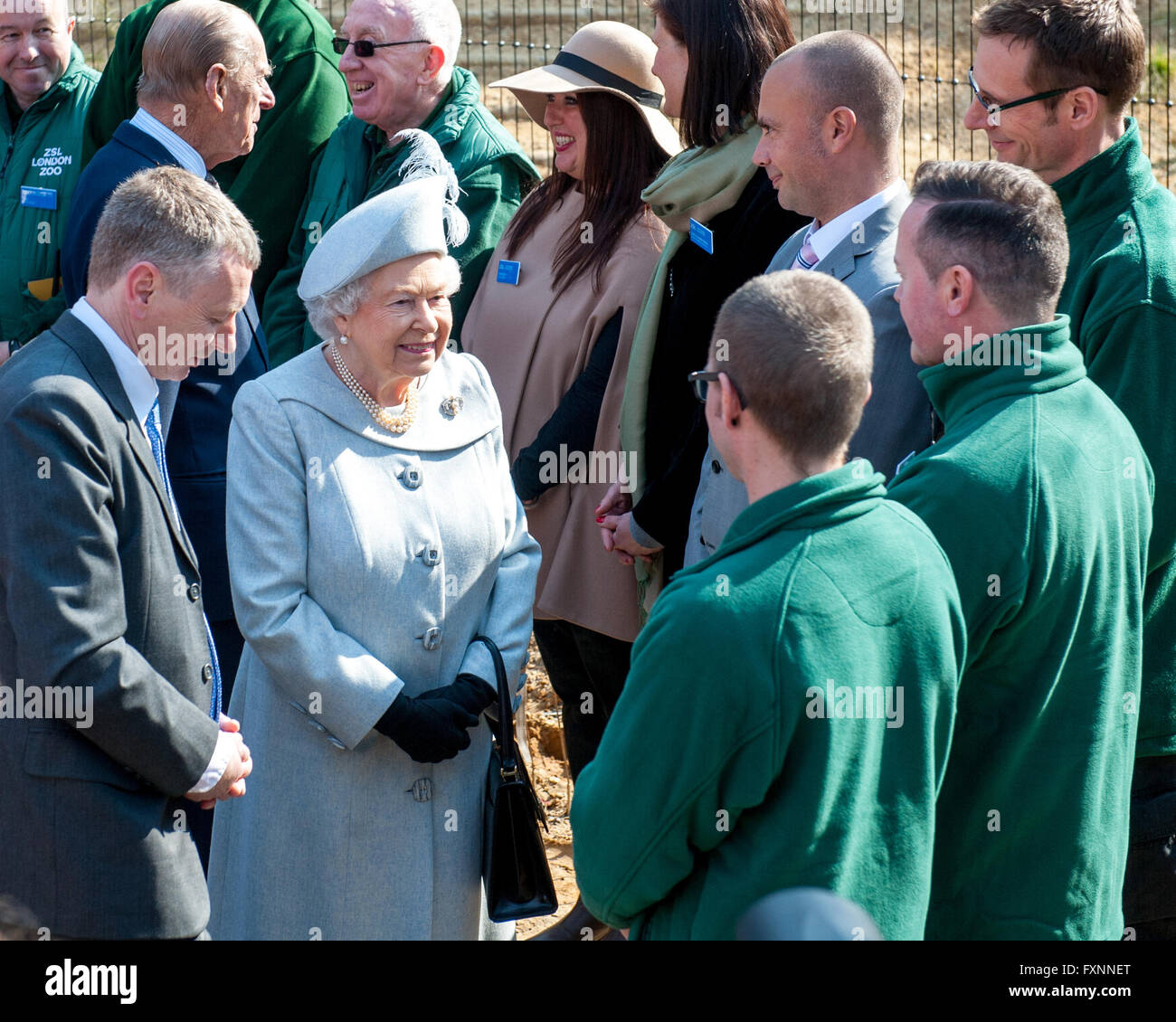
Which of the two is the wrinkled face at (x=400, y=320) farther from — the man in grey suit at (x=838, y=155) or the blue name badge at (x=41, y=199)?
the blue name badge at (x=41, y=199)

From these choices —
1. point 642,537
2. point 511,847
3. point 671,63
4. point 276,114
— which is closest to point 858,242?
point 671,63

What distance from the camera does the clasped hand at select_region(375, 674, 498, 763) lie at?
2941 millimetres

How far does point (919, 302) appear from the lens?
98.7 inches

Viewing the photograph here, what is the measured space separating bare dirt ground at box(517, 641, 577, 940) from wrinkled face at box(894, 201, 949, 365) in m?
2.87

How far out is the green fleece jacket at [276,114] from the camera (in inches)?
192

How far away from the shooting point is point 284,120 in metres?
4.97

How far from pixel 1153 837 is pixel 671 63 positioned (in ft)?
7.71

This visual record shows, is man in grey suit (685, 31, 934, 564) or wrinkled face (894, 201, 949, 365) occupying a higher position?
man in grey suit (685, 31, 934, 564)

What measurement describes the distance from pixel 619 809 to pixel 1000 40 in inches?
90.6

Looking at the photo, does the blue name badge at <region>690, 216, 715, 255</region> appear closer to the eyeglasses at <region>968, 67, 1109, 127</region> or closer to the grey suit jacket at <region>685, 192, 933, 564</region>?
the grey suit jacket at <region>685, 192, 933, 564</region>

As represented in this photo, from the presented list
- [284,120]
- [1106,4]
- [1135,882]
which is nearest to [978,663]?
[1135,882]

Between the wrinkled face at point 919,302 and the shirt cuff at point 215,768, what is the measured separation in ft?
5.09

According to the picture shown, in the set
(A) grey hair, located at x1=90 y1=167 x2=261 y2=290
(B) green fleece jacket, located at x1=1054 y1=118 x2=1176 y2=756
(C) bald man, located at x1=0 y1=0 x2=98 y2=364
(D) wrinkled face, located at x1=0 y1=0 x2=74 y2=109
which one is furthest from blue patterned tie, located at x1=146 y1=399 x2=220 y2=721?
(D) wrinkled face, located at x1=0 y1=0 x2=74 y2=109
